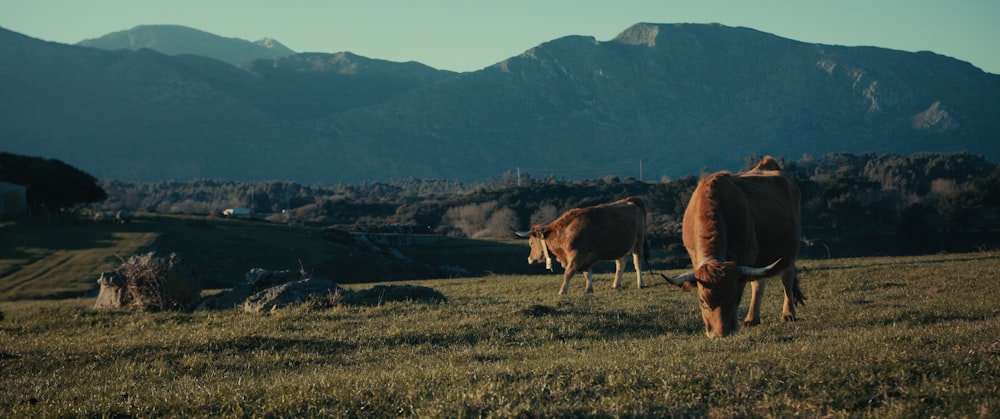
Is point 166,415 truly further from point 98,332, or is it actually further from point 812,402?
point 98,332

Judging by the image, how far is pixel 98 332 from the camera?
17.0 meters

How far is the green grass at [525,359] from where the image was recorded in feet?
26.6

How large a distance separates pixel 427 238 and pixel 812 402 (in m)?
78.6

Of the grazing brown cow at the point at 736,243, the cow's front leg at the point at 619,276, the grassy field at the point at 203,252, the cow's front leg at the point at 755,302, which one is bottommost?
the grassy field at the point at 203,252

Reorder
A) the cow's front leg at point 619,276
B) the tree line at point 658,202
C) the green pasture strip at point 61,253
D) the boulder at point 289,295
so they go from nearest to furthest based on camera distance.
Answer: the boulder at point 289,295 → the cow's front leg at point 619,276 → the green pasture strip at point 61,253 → the tree line at point 658,202

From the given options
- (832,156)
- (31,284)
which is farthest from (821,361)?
(832,156)

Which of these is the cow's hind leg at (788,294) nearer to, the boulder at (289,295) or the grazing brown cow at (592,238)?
the grazing brown cow at (592,238)

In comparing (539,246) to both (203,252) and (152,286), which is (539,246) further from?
(203,252)

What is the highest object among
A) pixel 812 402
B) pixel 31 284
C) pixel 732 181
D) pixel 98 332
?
pixel 732 181

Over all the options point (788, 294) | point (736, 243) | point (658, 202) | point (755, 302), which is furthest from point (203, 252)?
point (658, 202)

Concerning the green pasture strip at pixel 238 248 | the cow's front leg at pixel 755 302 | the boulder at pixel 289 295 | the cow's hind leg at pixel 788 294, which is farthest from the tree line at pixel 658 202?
the boulder at pixel 289 295

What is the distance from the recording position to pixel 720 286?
41.2 ft

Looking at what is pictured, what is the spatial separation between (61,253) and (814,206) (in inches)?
2909

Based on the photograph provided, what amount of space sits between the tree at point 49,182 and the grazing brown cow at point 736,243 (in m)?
81.7
